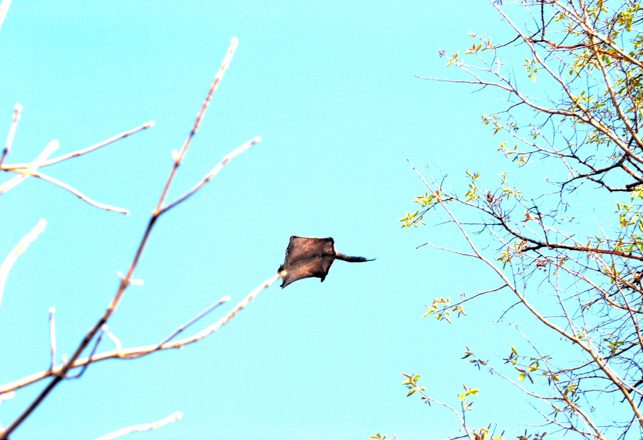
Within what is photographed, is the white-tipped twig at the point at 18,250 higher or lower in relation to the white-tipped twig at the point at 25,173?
lower

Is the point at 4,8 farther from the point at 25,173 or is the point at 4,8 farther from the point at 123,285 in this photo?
the point at 123,285

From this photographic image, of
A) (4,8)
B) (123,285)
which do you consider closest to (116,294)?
(123,285)

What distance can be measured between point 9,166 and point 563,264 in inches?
178

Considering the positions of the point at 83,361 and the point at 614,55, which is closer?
the point at 83,361

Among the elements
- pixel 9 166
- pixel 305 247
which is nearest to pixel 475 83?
pixel 305 247

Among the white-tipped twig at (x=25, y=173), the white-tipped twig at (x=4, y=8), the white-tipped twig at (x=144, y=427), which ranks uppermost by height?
the white-tipped twig at (x=4, y=8)

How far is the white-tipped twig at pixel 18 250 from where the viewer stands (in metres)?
1.35

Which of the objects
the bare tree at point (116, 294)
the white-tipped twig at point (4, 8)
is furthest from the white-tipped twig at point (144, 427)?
the white-tipped twig at point (4, 8)

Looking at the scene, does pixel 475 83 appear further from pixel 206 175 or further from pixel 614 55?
pixel 206 175

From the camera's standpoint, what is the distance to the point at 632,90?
5.80 m

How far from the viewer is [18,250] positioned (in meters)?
1.35

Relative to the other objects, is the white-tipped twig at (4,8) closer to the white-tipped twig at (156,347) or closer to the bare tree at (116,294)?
the bare tree at (116,294)

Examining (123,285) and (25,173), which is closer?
(123,285)

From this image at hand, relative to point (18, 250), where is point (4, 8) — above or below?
above
